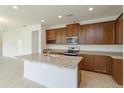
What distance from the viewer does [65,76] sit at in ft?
8.62

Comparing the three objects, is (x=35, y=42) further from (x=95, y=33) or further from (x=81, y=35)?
(x=95, y=33)

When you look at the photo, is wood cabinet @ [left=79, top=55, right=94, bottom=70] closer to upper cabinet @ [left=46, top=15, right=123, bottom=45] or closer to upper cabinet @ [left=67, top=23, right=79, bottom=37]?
upper cabinet @ [left=46, top=15, right=123, bottom=45]

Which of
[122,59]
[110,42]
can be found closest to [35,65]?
[122,59]

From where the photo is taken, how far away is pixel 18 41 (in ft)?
26.4

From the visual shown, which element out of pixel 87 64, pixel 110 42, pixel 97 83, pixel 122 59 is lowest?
pixel 97 83

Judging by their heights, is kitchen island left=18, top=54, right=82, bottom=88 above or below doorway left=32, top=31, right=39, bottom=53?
below

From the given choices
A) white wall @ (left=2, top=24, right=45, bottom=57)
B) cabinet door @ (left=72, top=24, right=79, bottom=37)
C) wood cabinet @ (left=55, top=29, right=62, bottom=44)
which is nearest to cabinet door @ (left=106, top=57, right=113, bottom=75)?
cabinet door @ (left=72, top=24, right=79, bottom=37)

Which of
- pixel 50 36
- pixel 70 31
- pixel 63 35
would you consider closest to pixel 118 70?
→ pixel 70 31

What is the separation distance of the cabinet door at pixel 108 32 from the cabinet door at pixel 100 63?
738 millimetres

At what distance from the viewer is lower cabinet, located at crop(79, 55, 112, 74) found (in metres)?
4.03

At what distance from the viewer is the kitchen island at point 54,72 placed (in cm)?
248

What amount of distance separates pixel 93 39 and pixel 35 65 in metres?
2.87

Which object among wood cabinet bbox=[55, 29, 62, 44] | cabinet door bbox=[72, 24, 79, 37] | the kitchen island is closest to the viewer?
the kitchen island
